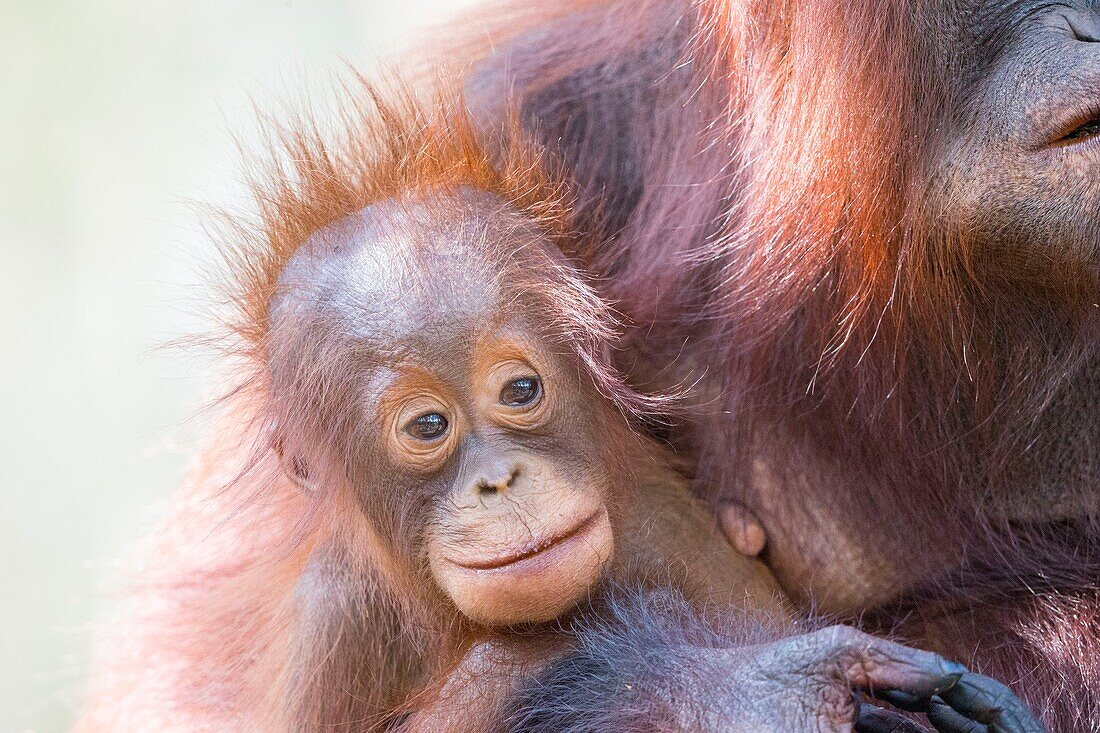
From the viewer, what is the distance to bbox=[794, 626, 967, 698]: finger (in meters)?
1.79

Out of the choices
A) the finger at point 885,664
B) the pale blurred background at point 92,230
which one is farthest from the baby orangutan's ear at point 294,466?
the pale blurred background at point 92,230

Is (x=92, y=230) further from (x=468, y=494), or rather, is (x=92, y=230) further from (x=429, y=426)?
(x=468, y=494)

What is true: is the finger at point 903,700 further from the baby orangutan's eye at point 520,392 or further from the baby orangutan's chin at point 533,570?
the baby orangutan's eye at point 520,392

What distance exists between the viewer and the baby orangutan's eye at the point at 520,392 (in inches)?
82.4

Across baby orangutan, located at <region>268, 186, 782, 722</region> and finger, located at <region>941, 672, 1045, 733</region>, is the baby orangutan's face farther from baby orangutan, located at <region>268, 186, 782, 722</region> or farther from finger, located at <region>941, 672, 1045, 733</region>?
finger, located at <region>941, 672, 1045, 733</region>

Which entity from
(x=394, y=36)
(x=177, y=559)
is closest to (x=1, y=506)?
(x=177, y=559)

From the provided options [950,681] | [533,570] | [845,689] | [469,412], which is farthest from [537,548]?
[950,681]

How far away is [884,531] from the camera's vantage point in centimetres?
227

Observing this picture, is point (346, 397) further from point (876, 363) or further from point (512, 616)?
point (876, 363)

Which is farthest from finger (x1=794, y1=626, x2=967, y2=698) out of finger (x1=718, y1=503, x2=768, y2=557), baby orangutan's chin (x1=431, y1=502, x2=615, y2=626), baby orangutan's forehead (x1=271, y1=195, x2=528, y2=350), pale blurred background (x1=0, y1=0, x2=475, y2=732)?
pale blurred background (x1=0, y1=0, x2=475, y2=732)

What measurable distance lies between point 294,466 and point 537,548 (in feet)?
1.85

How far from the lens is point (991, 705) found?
69.8 inches

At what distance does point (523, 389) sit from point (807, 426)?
1.75 feet

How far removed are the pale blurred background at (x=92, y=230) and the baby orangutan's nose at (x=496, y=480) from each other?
2.55 m
